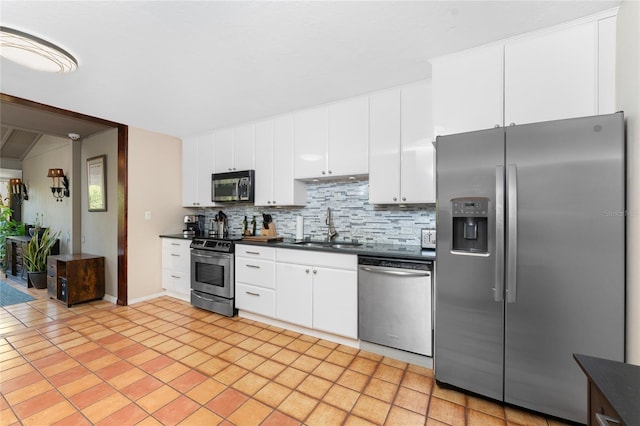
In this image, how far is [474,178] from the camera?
1799mm

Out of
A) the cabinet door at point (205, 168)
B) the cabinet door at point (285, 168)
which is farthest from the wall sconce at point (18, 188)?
the cabinet door at point (285, 168)

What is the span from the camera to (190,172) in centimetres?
427

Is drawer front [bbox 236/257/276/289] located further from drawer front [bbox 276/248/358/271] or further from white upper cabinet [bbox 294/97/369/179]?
white upper cabinet [bbox 294/97/369/179]

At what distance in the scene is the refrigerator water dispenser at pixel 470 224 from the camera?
178cm

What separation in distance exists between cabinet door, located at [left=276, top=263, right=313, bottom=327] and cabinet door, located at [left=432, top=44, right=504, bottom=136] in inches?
69.3

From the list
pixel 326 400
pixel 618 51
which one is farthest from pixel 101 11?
pixel 618 51

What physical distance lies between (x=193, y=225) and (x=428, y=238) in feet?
11.3

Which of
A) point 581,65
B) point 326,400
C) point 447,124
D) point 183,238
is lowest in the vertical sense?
point 326,400

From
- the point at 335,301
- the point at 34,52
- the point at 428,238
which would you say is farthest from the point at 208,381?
the point at 34,52

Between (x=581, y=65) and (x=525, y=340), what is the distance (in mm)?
1713

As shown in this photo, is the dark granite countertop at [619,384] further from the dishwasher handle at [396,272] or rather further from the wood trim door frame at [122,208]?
the wood trim door frame at [122,208]

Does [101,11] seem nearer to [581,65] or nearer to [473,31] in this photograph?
[473,31]

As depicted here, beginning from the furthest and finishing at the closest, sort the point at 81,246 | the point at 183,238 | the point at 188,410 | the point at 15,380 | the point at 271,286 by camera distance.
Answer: the point at 81,246, the point at 183,238, the point at 271,286, the point at 15,380, the point at 188,410

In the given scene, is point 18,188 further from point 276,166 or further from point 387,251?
point 387,251
